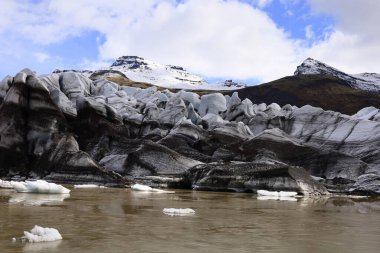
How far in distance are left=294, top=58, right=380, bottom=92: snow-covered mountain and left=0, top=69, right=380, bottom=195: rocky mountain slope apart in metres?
100

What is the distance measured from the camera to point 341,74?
145 metres

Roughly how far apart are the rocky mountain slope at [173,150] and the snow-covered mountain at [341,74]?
10014 centimetres

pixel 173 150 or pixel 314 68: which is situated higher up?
pixel 314 68

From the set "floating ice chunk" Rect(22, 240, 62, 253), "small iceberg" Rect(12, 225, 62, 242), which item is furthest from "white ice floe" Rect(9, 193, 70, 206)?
"floating ice chunk" Rect(22, 240, 62, 253)

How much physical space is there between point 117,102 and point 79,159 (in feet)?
75.8

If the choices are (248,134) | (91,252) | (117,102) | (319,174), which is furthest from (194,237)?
(117,102)

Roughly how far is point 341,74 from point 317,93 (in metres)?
37.1

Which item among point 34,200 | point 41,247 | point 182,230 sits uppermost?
point 34,200

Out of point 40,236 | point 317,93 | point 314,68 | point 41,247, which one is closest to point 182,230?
point 40,236

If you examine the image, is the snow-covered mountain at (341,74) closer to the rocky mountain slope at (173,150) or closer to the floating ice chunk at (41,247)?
the rocky mountain slope at (173,150)

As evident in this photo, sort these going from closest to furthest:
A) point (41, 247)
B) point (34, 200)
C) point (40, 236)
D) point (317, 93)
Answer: point (41, 247) → point (40, 236) → point (34, 200) → point (317, 93)

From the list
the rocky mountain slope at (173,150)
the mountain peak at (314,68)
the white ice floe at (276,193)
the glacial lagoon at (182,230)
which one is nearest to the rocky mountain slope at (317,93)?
the mountain peak at (314,68)

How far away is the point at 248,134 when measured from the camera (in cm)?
4006

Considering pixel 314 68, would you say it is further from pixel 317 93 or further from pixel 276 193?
pixel 276 193
